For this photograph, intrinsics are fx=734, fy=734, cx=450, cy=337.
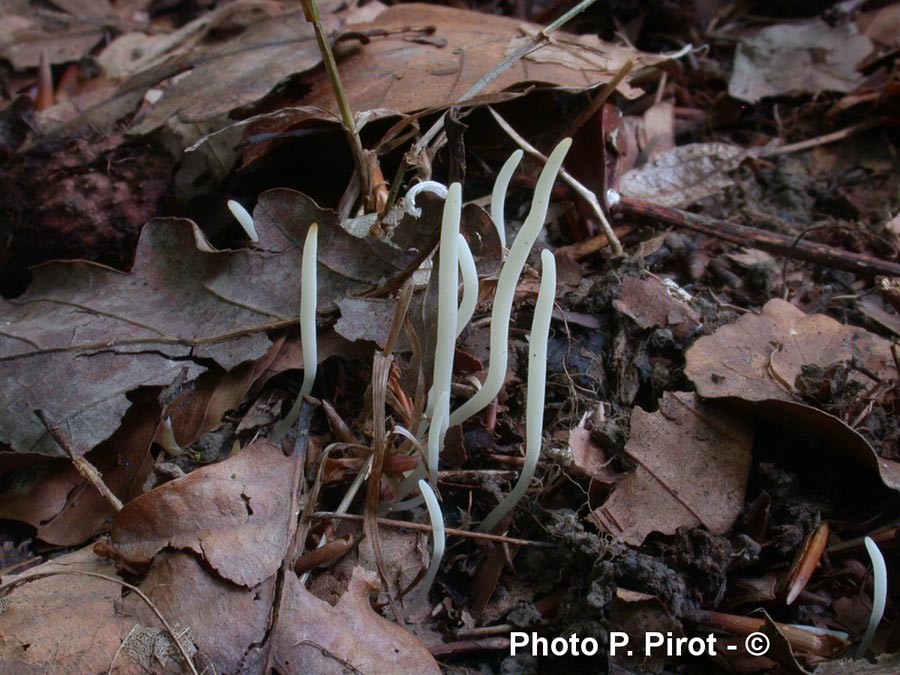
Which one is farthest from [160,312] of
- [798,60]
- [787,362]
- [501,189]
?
[798,60]

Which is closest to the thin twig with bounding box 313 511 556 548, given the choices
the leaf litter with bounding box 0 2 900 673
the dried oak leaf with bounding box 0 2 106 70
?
the leaf litter with bounding box 0 2 900 673

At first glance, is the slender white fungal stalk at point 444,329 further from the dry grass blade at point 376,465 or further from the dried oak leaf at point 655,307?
the dried oak leaf at point 655,307

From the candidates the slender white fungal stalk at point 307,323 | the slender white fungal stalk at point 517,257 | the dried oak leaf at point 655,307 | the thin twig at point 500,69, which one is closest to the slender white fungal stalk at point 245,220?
the slender white fungal stalk at point 307,323

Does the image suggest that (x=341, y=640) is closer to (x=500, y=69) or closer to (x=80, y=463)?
(x=80, y=463)

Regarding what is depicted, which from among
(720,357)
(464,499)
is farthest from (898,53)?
(464,499)

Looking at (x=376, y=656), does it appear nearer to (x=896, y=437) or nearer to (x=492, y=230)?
(x=492, y=230)
